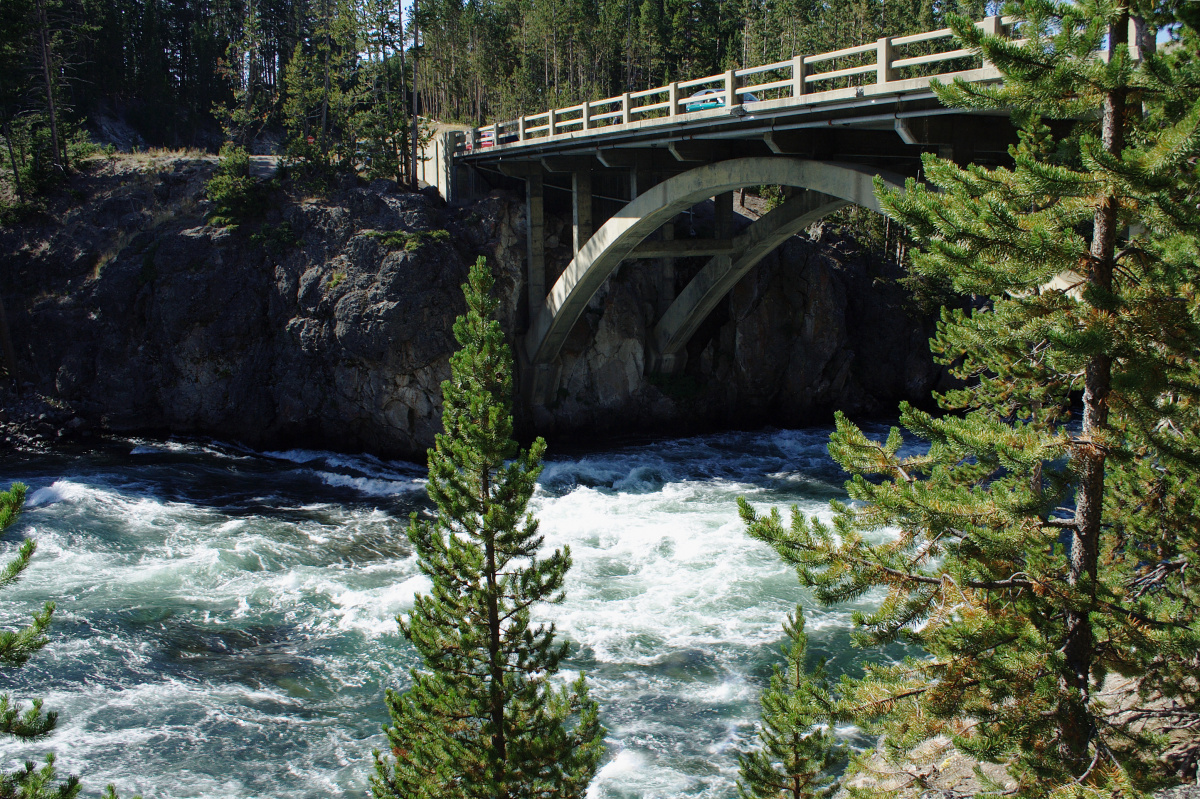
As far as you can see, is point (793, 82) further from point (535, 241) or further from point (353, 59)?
point (353, 59)

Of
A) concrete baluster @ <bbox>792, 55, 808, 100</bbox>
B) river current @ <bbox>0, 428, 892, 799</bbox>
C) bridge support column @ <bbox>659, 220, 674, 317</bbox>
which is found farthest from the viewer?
bridge support column @ <bbox>659, 220, 674, 317</bbox>

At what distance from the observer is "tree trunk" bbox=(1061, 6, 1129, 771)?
529 centimetres

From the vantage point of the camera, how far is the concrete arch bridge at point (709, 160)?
12.3 m

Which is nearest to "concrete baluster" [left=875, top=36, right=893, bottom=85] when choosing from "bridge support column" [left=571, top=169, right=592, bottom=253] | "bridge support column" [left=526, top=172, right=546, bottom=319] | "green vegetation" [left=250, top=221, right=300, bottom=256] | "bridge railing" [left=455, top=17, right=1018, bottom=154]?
"bridge railing" [left=455, top=17, right=1018, bottom=154]

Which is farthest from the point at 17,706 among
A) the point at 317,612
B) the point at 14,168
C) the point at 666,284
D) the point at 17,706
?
the point at 14,168

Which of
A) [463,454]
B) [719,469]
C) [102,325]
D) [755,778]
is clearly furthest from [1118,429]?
[102,325]

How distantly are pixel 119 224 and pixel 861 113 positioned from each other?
23732 mm

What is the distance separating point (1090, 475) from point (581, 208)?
1958 cm

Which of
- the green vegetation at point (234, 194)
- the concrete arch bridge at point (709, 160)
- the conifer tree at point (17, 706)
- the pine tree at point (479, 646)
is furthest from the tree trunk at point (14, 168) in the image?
the conifer tree at point (17, 706)

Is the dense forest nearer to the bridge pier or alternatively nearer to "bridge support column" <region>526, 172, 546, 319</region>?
"bridge support column" <region>526, 172, 546, 319</region>

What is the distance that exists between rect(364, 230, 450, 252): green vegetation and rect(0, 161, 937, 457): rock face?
71 millimetres

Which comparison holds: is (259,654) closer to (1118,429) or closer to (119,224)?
(1118,429)

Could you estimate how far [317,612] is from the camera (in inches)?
586

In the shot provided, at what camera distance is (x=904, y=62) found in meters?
11.5
